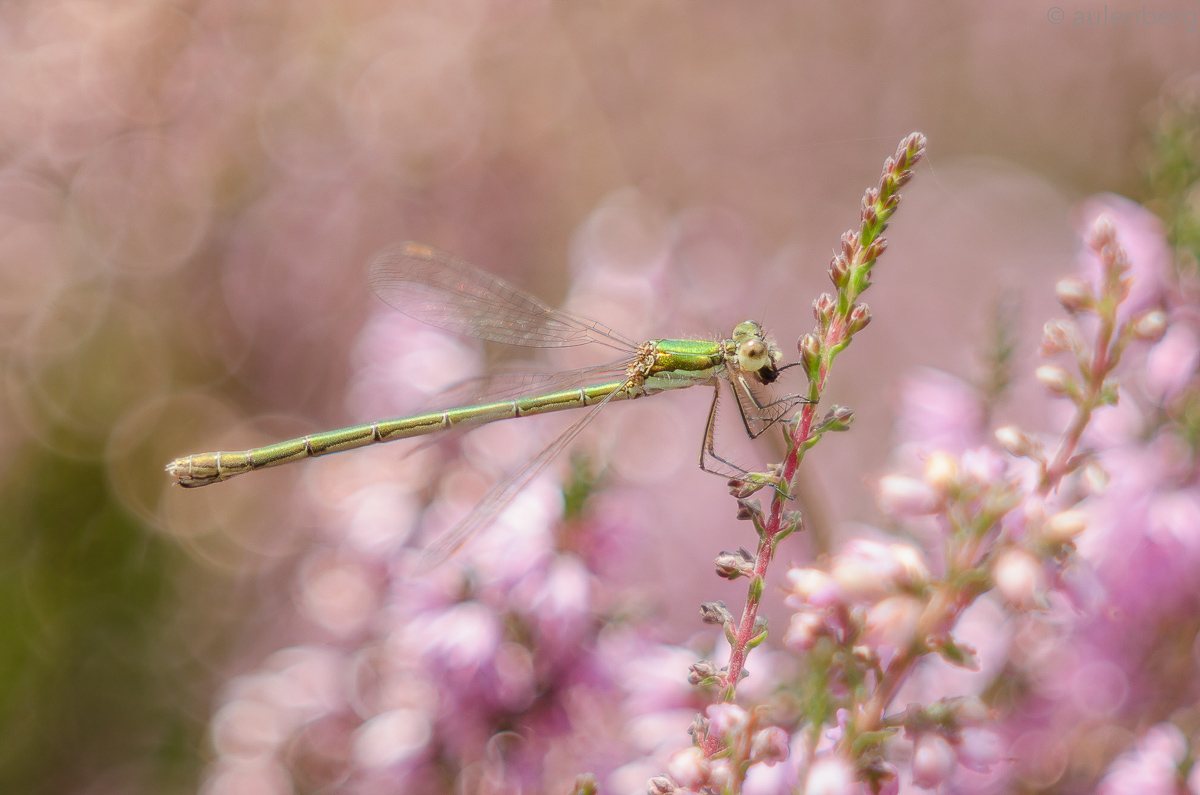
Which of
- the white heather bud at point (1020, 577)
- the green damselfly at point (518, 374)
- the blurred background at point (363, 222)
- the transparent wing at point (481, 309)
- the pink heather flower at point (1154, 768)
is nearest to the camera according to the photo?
the white heather bud at point (1020, 577)

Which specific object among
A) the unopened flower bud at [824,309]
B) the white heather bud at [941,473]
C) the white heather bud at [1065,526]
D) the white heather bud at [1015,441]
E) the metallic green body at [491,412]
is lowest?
the white heather bud at [1065,526]

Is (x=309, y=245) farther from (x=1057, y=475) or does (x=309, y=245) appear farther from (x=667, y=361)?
(x=1057, y=475)

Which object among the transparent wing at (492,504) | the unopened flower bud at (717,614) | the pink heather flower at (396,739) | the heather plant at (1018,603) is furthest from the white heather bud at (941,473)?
the pink heather flower at (396,739)

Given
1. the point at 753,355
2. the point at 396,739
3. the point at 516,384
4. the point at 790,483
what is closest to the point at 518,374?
the point at 516,384

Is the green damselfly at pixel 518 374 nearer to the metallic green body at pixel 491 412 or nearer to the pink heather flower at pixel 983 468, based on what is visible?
the metallic green body at pixel 491 412

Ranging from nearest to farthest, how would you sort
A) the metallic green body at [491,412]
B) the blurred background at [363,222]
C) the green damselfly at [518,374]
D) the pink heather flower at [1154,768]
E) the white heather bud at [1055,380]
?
the white heather bud at [1055,380] < the pink heather flower at [1154,768] < the green damselfly at [518,374] < the metallic green body at [491,412] < the blurred background at [363,222]

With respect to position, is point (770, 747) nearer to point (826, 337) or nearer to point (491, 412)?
point (826, 337)

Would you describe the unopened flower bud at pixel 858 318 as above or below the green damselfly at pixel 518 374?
below

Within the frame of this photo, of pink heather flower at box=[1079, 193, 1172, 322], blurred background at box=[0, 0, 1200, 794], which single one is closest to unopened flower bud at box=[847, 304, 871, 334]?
pink heather flower at box=[1079, 193, 1172, 322]
